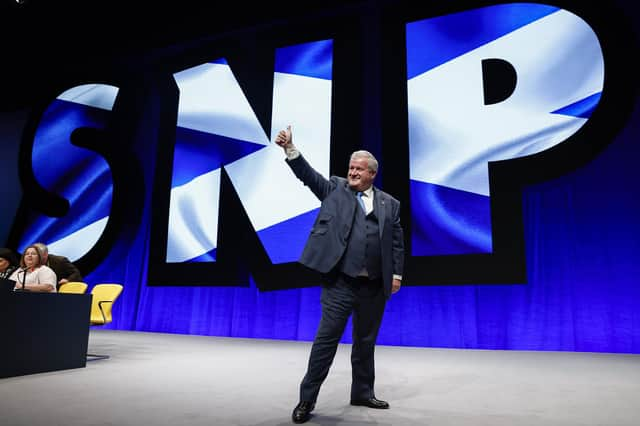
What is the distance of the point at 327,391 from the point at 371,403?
0.49 m

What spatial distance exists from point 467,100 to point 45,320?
4844mm

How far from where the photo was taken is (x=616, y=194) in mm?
5129

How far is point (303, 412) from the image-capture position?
6.88 ft

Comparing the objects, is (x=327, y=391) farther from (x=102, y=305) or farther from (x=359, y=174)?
(x=102, y=305)

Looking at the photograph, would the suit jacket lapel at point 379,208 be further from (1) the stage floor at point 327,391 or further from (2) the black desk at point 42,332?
(2) the black desk at point 42,332

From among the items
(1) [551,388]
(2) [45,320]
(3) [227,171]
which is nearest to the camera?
(1) [551,388]

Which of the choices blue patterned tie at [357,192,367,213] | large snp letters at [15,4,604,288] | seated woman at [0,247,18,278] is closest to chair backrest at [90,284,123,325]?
seated woman at [0,247,18,278]

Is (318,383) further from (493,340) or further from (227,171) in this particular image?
(227,171)

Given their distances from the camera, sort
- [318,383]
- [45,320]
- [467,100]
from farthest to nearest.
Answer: [467,100], [45,320], [318,383]

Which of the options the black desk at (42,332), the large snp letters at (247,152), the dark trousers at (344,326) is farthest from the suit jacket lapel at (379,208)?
the large snp letters at (247,152)

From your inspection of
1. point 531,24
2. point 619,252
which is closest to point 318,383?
point 619,252

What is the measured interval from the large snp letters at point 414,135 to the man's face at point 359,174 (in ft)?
11.0

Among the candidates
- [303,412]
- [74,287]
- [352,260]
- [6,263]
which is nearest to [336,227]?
[352,260]

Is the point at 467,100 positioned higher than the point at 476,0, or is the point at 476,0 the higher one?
the point at 476,0
